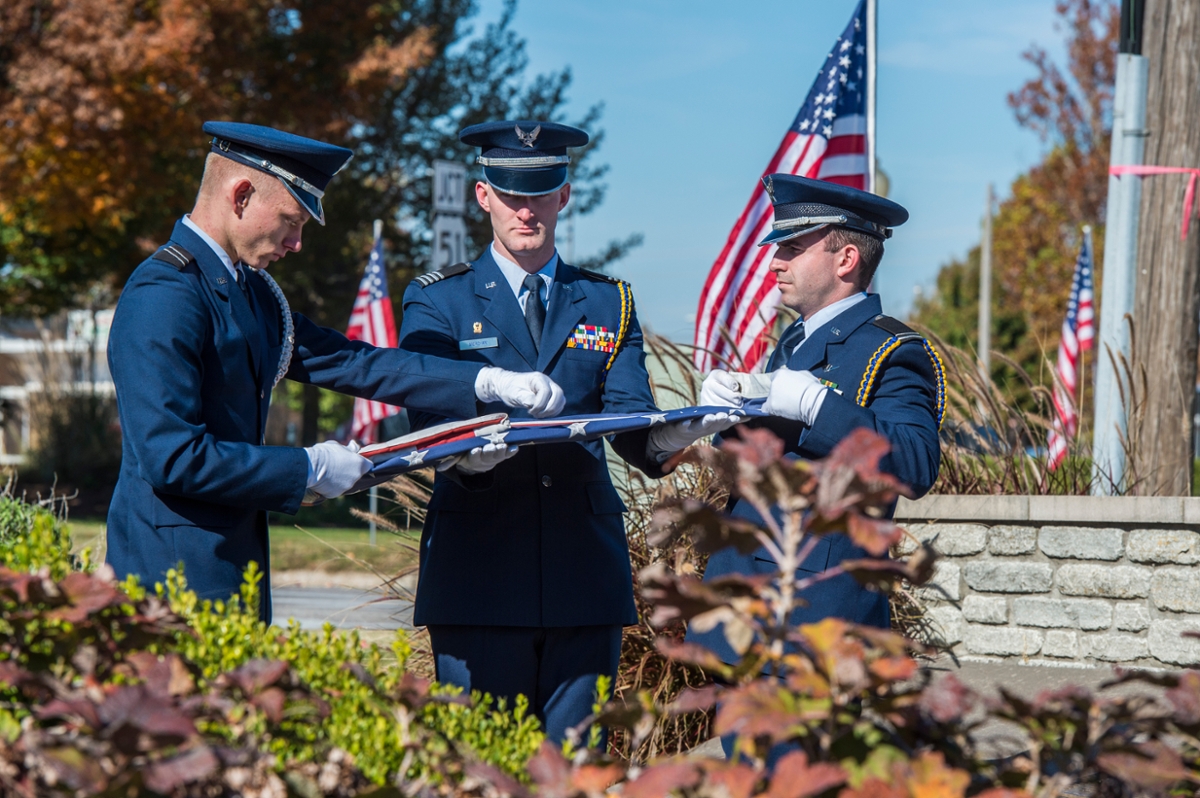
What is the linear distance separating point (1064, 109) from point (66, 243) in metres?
17.8

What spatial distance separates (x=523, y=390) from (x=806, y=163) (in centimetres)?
391

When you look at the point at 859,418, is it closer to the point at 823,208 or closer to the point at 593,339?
the point at 823,208

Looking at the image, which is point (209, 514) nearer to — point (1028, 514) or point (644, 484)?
point (644, 484)

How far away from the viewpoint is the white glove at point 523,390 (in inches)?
110

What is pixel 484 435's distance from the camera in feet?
8.51

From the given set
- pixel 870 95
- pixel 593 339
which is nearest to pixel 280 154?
pixel 593 339

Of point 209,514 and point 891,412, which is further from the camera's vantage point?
point 891,412

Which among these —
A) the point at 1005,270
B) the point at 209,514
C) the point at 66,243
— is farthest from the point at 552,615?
the point at 1005,270

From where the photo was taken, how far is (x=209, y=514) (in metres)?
2.46

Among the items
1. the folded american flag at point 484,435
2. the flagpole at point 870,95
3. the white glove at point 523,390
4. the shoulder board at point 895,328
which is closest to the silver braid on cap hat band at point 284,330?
the folded american flag at point 484,435

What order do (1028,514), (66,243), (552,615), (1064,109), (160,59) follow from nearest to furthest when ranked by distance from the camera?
(552,615) → (1028,514) → (160,59) → (66,243) → (1064,109)

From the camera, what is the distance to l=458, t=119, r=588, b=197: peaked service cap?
3043 mm

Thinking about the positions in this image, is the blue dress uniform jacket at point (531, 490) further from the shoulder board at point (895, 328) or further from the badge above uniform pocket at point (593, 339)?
the shoulder board at point (895, 328)

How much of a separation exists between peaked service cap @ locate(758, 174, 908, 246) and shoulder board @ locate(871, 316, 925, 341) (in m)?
0.24
